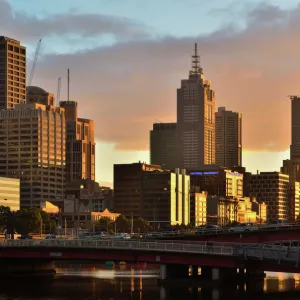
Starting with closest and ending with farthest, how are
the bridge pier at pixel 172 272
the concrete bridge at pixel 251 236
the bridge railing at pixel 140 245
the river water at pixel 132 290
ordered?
the river water at pixel 132 290 → the bridge railing at pixel 140 245 → the bridge pier at pixel 172 272 → the concrete bridge at pixel 251 236

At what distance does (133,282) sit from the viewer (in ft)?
506

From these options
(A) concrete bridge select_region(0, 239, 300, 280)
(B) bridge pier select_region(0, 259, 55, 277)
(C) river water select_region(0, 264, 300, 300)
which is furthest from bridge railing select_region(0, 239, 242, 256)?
(B) bridge pier select_region(0, 259, 55, 277)

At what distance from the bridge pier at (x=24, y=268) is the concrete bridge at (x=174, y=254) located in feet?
17.7

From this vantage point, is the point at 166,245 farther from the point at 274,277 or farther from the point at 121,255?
the point at 274,277

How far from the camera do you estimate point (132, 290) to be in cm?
13750

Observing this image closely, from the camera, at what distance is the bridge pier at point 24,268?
16875 centimetres

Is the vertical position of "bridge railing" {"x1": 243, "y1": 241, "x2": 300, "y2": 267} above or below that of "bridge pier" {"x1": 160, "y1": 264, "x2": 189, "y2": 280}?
above

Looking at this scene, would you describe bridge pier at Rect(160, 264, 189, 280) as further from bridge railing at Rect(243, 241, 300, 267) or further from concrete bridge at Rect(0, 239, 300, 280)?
bridge railing at Rect(243, 241, 300, 267)

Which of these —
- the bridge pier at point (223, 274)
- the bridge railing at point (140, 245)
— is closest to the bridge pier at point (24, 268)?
the bridge railing at point (140, 245)

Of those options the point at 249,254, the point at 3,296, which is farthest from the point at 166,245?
the point at 3,296

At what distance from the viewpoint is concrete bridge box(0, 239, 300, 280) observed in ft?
420

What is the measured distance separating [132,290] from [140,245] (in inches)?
325

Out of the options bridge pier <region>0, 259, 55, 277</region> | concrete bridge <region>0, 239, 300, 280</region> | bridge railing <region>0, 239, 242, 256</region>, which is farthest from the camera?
bridge pier <region>0, 259, 55, 277</region>

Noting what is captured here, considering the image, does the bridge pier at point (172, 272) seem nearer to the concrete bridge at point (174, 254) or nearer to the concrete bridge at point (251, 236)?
the concrete bridge at point (174, 254)
